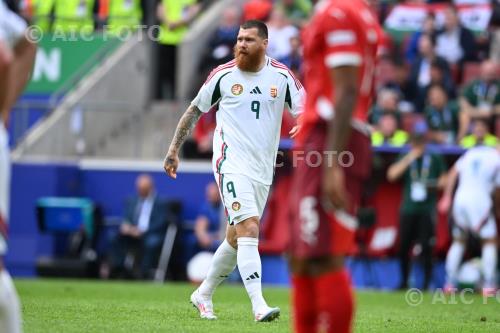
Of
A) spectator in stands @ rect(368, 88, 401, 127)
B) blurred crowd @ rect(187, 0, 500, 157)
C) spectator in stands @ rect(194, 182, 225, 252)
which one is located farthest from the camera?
spectator in stands @ rect(194, 182, 225, 252)

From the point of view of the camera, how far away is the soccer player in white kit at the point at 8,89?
5.99m

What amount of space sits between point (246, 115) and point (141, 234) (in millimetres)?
10831

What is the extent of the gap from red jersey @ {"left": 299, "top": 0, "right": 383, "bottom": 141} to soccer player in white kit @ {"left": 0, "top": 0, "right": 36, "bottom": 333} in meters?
1.57

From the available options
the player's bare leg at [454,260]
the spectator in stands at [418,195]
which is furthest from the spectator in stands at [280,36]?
the player's bare leg at [454,260]

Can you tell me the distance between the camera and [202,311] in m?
10.4

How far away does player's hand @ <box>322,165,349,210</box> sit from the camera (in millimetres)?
5992

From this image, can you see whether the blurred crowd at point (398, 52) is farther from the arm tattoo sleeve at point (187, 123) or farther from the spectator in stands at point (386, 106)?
the arm tattoo sleeve at point (187, 123)

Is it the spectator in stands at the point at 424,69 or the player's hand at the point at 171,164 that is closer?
the player's hand at the point at 171,164

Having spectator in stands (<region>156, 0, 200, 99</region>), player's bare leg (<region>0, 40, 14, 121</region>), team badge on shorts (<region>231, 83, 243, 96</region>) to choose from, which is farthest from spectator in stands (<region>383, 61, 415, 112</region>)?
player's bare leg (<region>0, 40, 14, 121</region>)

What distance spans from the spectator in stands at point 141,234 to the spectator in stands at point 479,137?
17.8 ft

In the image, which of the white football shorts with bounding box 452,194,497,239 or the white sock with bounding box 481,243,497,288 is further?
the white football shorts with bounding box 452,194,497,239

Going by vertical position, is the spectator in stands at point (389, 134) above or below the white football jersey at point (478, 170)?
above

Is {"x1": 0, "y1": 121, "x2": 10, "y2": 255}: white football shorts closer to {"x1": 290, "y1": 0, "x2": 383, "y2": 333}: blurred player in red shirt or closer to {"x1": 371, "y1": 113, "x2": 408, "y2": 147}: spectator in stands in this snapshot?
{"x1": 290, "y1": 0, "x2": 383, "y2": 333}: blurred player in red shirt

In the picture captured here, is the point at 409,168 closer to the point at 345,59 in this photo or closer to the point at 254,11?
the point at 254,11
